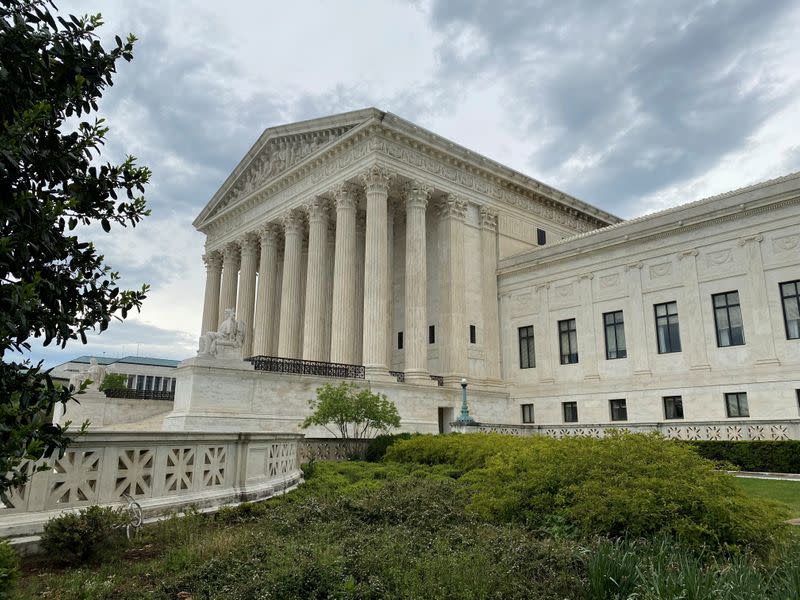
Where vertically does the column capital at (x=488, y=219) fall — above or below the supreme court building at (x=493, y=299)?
above

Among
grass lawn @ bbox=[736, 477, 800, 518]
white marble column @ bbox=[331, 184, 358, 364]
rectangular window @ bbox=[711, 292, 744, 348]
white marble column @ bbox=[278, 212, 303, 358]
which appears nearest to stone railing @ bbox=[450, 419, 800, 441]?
grass lawn @ bbox=[736, 477, 800, 518]

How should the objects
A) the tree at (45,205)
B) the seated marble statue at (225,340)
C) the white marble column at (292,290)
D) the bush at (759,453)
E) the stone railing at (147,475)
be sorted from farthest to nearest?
the white marble column at (292,290) → the seated marble statue at (225,340) → the bush at (759,453) → the stone railing at (147,475) → the tree at (45,205)

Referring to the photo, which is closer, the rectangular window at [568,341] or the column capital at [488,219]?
the rectangular window at [568,341]

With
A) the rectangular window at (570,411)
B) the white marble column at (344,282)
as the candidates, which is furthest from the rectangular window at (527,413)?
the white marble column at (344,282)

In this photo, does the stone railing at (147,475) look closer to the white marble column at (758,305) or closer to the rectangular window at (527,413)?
the white marble column at (758,305)

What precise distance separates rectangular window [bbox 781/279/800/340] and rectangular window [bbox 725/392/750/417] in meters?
3.66

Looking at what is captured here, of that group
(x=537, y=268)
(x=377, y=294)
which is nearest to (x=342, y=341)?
(x=377, y=294)

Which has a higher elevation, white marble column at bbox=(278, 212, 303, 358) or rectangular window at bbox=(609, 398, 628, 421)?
white marble column at bbox=(278, 212, 303, 358)

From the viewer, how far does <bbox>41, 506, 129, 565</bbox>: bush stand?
6.85m

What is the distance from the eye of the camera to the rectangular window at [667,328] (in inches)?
1272

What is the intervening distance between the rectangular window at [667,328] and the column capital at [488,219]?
Result: 13323 millimetres

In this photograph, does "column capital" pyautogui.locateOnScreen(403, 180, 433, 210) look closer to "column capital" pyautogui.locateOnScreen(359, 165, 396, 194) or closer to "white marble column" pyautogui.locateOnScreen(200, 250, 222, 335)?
"column capital" pyautogui.locateOnScreen(359, 165, 396, 194)

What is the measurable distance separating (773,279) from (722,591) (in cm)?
2895

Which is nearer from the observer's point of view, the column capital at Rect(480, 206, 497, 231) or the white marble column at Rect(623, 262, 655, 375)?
the white marble column at Rect(623, 262, 655, 375)
